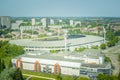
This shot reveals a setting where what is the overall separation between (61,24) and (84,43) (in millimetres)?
8242

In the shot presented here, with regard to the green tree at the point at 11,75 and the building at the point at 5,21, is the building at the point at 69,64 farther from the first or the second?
the building at the point at 5,21

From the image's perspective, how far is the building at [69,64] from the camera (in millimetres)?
5929

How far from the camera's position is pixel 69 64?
20.3ft

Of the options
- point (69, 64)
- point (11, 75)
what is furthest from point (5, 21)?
point (11, 75)

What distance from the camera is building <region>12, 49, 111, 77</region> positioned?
19.5 ft

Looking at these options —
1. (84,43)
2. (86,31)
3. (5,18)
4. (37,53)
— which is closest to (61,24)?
(86,31)

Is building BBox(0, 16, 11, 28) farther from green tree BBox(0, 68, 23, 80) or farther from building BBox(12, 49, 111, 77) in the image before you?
green tree BBox(0, 68, 23, 80)

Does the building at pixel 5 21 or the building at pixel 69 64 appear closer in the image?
the building at pixel 69 64

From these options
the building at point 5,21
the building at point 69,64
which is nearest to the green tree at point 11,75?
the building at point 69,64

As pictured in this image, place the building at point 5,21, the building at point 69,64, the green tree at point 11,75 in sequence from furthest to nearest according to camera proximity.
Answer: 1. the building at point 5,21
2. the building at point 69,64
3. the green tree at point 11,75

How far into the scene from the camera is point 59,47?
9242 millimetres

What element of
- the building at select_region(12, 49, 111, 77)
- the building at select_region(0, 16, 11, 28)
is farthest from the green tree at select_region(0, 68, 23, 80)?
the building at select_region(0, 16, 11, 28)

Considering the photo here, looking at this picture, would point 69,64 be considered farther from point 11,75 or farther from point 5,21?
point 5,21

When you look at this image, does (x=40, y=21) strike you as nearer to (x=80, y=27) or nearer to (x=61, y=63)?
(x=80, y=27)
